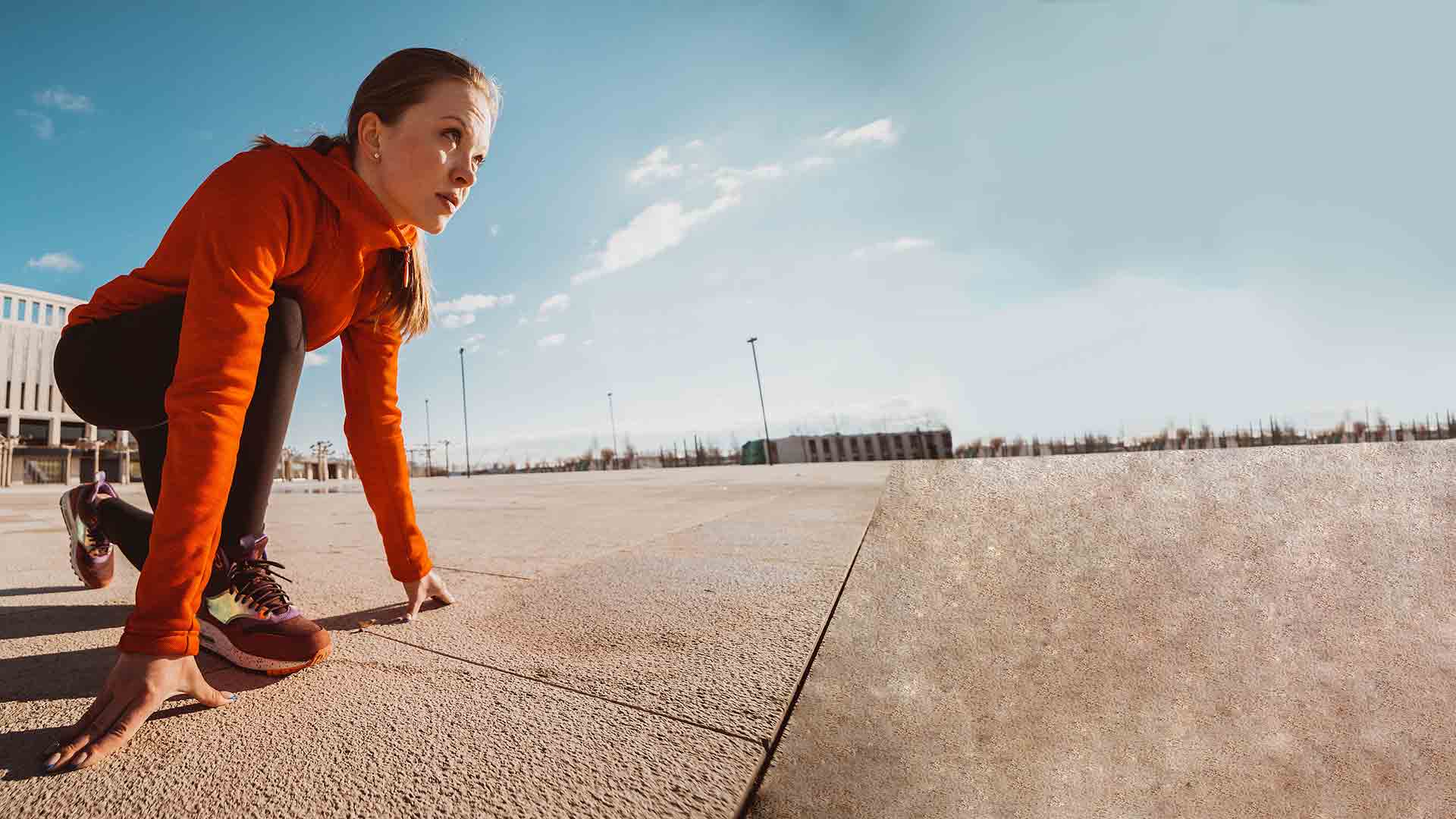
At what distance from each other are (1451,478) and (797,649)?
2564mm

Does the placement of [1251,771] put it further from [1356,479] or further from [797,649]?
[1356,479]

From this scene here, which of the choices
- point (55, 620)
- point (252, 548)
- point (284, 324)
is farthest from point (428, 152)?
point (55, 620)

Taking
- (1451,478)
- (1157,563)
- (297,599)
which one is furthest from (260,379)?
(1451,478)

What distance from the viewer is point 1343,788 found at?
0.87 m

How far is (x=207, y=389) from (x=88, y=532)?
1450 millimetres

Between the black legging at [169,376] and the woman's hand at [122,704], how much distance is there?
447 millimetres

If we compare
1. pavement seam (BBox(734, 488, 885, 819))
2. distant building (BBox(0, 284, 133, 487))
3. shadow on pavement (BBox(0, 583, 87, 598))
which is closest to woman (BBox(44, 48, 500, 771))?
shadow on pavement (BBox(0, 583, 87, 598))

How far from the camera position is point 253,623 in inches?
48.5

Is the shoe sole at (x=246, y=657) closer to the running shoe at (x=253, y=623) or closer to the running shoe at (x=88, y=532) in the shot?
the running shoe at (x=253, y=623)

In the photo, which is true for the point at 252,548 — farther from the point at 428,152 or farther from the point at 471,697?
the point at 428,152

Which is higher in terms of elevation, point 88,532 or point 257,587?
point 88,532

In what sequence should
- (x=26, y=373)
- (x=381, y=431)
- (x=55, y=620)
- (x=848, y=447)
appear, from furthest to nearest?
(x=848, y=447), (x=26, y=373), (x=381, y=431), (x=55, y=620)

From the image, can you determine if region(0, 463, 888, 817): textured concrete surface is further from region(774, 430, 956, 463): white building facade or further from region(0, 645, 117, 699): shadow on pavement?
region(774, 430, 956, 463): white building facade

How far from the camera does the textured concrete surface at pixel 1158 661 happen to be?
850 mm
